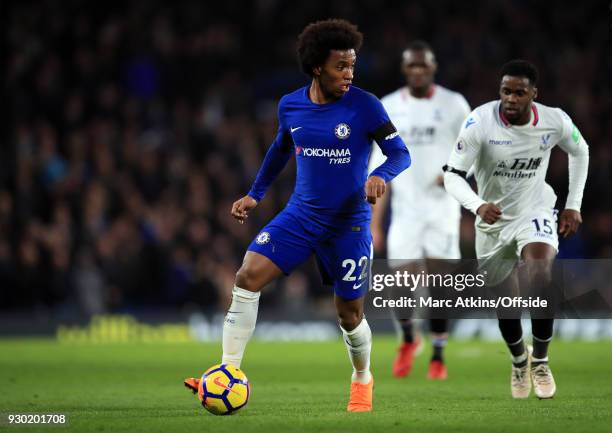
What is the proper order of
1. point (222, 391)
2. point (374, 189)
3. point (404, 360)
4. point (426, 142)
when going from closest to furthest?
1. point (374, 189)
2. point (222, 391)
3. point (404, 360)
4. point (426, 142)

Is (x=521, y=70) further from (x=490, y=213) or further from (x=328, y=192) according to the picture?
(x=328, y=192)

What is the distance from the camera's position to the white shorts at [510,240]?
8086 mm

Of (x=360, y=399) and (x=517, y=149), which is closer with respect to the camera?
(x=360, y=399)

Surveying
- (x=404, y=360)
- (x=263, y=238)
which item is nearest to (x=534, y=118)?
(x=263, y=238)

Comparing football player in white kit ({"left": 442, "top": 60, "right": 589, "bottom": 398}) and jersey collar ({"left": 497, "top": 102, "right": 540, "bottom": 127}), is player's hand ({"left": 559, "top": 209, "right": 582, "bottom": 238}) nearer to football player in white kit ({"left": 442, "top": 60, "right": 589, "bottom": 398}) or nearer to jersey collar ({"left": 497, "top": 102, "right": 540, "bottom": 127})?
football player in white kit ({"left": 442, "top": 60, "right": 589, "bottom": 398})

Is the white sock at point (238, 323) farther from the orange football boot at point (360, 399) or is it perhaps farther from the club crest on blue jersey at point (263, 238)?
the orange football boot at point (360, 399)

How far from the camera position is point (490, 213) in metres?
7.78

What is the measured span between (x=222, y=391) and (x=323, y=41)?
2153mm

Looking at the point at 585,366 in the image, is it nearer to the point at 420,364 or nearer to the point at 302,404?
the point at 420,364

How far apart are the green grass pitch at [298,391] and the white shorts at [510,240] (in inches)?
35.7

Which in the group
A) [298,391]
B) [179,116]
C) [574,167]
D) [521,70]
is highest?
[179,116]

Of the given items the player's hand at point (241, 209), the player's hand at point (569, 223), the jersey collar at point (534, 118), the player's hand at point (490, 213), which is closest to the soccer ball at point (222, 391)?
the player's hand at point (241, 209)

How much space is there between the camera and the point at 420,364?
12.2 meters

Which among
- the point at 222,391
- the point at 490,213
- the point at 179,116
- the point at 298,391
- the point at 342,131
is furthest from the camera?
the point at 179,116
